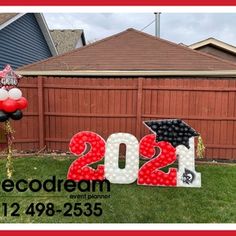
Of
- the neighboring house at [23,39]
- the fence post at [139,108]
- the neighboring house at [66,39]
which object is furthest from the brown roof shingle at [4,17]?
the neighboring house at [66,39]

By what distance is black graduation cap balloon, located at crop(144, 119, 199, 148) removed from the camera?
5.04m

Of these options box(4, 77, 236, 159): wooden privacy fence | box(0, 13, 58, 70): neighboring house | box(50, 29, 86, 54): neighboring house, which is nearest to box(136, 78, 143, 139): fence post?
box(4, 77, 236, 159): wooden privacy fence

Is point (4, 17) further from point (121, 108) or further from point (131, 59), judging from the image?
point (121, 108)

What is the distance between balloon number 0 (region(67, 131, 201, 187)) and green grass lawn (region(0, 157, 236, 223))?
14 cm

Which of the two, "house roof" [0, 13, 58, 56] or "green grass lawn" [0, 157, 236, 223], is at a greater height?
"house roof" [0, 13, 58, 56]

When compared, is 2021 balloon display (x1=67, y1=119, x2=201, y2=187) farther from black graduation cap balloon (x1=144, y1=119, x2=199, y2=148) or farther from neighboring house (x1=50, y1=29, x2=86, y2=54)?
neighboring house (x1=50, y1=29, x2=86, y2=54)

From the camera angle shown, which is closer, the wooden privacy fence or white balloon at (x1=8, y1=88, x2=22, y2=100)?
white balloon at (x1=8, y1=88, x2=22, y2=100)

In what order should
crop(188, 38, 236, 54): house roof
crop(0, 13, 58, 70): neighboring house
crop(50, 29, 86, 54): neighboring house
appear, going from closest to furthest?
1. crop(0, 13, 58, 70): neighboring house
2. crop(188, 38, 236, 54): house roof
3. crop(50, 29, 86, 54): neighboring house

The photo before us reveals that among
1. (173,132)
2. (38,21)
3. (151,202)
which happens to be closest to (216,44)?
(38,21)

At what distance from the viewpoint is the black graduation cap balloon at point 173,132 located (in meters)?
5.04

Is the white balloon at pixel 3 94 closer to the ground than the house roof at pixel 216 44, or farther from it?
closer to the ground

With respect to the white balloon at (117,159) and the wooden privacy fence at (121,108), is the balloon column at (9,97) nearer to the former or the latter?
the white balloon at (117,159)

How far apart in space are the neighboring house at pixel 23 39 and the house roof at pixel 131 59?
2526mm

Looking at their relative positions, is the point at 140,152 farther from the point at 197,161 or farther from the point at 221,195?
the point at 197,161
